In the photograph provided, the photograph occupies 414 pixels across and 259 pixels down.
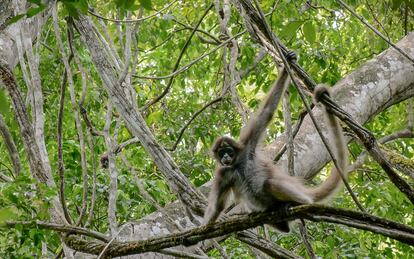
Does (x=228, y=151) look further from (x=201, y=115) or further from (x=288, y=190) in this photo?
(x=201, y=115)

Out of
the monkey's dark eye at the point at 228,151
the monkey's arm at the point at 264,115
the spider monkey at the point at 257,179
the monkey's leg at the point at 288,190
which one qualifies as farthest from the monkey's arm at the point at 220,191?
the monkey's leg at the point at 288,190

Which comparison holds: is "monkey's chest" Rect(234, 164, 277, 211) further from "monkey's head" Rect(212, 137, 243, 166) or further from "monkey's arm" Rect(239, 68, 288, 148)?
"monkey's arm" Rect(239, 68, 288, 148)

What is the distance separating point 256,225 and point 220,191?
5.98 feet

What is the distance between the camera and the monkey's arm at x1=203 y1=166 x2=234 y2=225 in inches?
179

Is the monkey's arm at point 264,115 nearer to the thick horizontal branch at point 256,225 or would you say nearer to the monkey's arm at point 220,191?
the monkey's arm at point 220,191

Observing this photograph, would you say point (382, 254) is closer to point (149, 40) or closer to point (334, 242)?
point (334, 242)

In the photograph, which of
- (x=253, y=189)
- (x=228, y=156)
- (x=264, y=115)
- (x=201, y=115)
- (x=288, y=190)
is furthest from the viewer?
(x=201, y=115)

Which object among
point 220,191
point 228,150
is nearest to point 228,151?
point 228,150

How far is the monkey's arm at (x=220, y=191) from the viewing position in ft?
14.9

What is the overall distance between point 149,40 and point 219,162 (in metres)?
4.88

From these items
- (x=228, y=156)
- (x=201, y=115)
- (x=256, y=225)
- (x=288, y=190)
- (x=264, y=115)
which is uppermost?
(x=201, y=115)

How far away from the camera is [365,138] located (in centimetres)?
328

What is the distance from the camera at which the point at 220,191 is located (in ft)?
15.7

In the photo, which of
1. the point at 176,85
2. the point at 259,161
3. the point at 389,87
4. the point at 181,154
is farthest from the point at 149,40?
the point at 259,161
